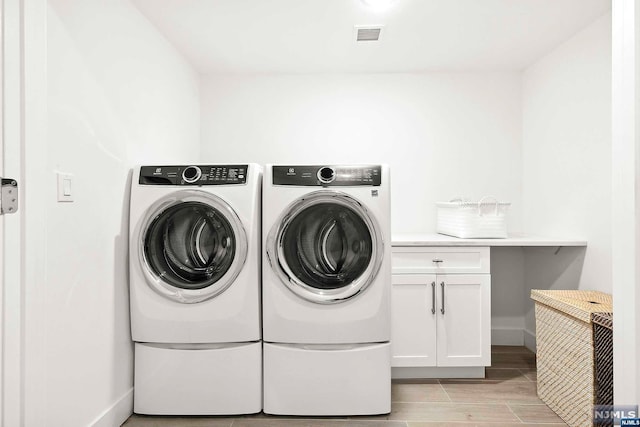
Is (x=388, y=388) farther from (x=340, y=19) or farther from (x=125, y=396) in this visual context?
(x=340, y=19)

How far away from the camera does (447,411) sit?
7.69 feet

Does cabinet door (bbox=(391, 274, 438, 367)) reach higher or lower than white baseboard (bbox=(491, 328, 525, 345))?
higher

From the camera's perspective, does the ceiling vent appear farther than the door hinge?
Yes

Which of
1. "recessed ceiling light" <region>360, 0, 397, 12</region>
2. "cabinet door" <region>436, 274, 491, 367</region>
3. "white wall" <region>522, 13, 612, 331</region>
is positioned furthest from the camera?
"cabinet door" <region>436, 274, 491, 367</region>

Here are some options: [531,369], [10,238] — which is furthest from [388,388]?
[10,238]

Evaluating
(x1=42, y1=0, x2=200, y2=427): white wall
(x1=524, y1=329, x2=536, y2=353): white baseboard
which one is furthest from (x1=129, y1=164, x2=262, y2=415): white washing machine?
(x1=524, y1=329, x2=536, y2=353): white baseboard

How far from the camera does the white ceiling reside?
95.7 inches

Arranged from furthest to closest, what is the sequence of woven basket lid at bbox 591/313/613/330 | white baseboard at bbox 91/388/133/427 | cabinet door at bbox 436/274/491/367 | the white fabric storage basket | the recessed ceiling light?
the white fabric storage basket → cabinet door at bbox 436/274/491/367 → the recessed ceiling light → white baseboard at bbox 91/388/133/427 → woven basket lid at bbox 591/313/613/330

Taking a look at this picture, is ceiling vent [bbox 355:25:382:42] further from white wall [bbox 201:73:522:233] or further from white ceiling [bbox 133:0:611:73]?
white wall [bbox 201:73:522:233]

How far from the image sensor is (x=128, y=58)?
7.56 feet

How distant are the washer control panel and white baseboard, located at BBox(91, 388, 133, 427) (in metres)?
1.31

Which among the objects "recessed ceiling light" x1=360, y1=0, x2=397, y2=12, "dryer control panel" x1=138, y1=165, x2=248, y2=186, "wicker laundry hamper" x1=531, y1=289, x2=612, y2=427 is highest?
"recessed ceiling light" x1=360, y1=0, x2=397, y2=12

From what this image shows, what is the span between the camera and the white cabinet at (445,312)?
8.96 ft

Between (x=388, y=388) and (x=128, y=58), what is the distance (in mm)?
2150
